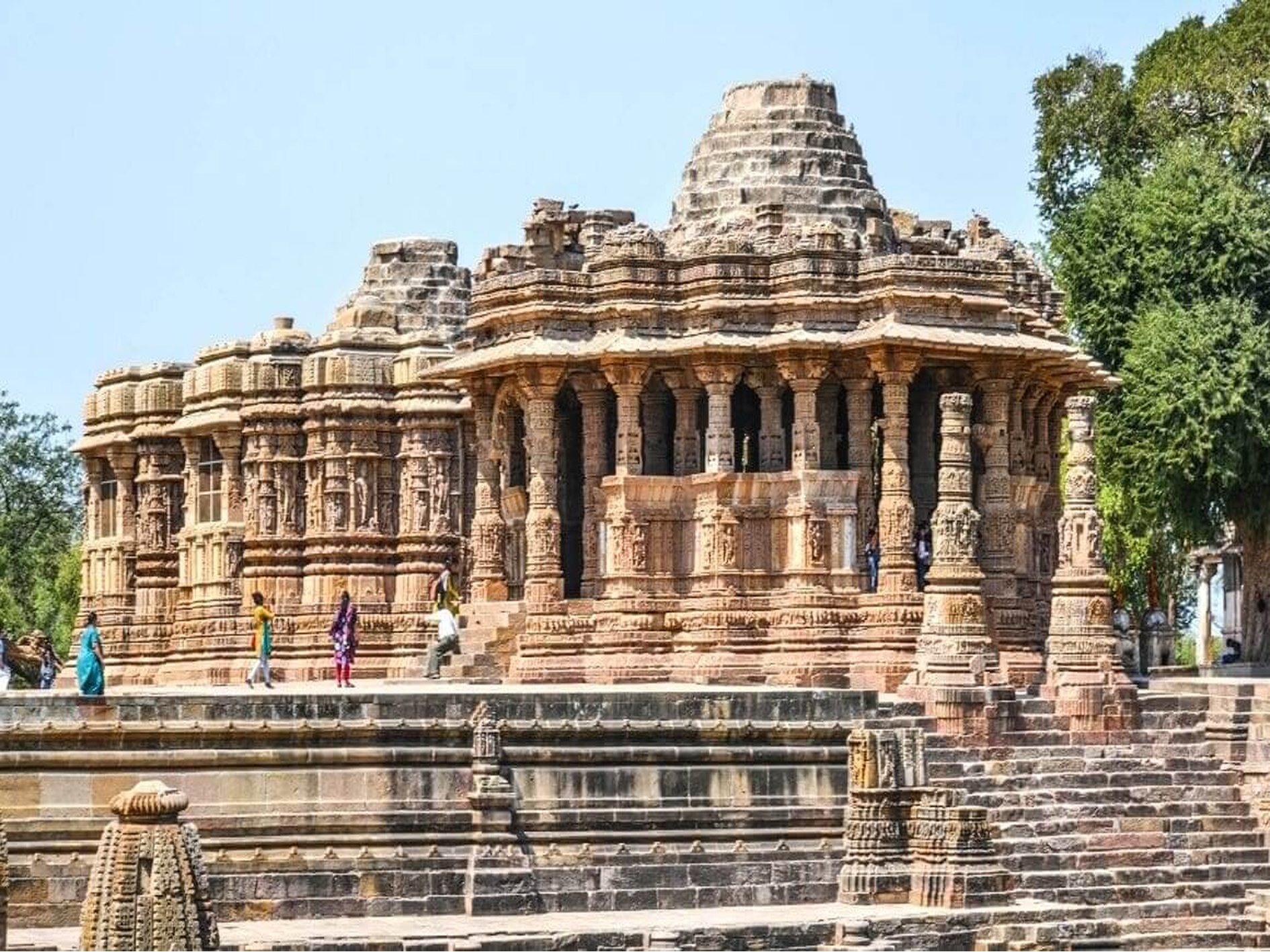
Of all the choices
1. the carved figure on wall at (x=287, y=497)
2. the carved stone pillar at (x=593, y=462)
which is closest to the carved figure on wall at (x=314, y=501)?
the carved figure on wall at (x=287, y=497)

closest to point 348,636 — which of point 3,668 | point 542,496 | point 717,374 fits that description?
point 542,496

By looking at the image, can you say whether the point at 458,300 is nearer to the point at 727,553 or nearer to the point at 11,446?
the point at 727,553

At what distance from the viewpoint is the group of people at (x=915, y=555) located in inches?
1613

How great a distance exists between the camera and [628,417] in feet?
137

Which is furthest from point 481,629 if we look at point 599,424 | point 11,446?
point 11,446

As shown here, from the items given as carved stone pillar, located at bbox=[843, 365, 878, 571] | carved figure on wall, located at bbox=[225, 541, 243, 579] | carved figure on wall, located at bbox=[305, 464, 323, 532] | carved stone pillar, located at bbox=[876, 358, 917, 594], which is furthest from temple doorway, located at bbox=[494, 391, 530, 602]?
carved figure on wall, located at bbox=[225, 541, 243, 579]

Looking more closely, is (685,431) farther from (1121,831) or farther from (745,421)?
(1121,831)

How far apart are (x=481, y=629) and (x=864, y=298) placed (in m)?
6.62

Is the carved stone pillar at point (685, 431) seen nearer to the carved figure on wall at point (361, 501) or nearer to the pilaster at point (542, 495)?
the pilaster at point (542, 495)

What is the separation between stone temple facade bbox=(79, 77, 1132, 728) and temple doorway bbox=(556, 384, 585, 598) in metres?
0.05

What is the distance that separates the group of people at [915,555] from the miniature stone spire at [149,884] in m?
16.7

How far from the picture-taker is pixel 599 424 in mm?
42344

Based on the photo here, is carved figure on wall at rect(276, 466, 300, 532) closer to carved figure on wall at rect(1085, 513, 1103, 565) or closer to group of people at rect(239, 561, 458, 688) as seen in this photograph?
group of people at rect(239, 561, 458, 688)

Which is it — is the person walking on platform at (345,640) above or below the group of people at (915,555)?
below
